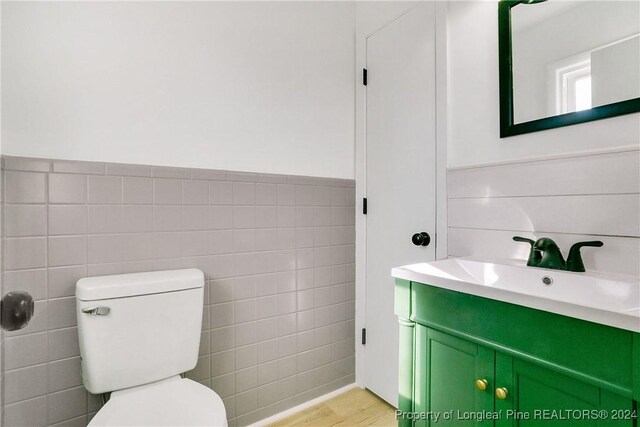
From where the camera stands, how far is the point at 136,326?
1217mm

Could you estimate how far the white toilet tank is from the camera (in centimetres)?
116

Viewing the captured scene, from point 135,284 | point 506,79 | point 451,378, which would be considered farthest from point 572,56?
point 135,284

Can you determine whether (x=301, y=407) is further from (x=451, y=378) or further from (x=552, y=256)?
(x=552, y=256)

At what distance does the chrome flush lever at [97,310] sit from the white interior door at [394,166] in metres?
1.34

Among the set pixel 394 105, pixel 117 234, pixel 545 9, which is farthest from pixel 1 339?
pixel 545 9

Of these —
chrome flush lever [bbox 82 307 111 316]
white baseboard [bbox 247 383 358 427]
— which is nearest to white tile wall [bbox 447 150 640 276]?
white baseboard [bbox 247 383 358 427]

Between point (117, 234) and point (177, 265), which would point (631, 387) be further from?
point (117, 234)

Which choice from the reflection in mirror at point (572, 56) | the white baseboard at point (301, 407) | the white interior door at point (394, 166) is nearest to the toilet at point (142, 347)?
the white baseboard at point (301, 407)

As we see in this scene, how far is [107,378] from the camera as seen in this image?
1176 millimetres

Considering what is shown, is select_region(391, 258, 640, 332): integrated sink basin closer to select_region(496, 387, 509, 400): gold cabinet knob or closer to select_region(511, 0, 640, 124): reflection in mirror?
select_region(496, 387, 509, 400): gold cabinet knob

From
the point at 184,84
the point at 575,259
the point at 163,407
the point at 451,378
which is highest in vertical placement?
the point at 184,84

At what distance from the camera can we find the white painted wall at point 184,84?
1.21 metres

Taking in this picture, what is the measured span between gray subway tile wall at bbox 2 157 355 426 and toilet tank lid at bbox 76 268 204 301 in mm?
94

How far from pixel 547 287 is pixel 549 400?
0.39 meters
